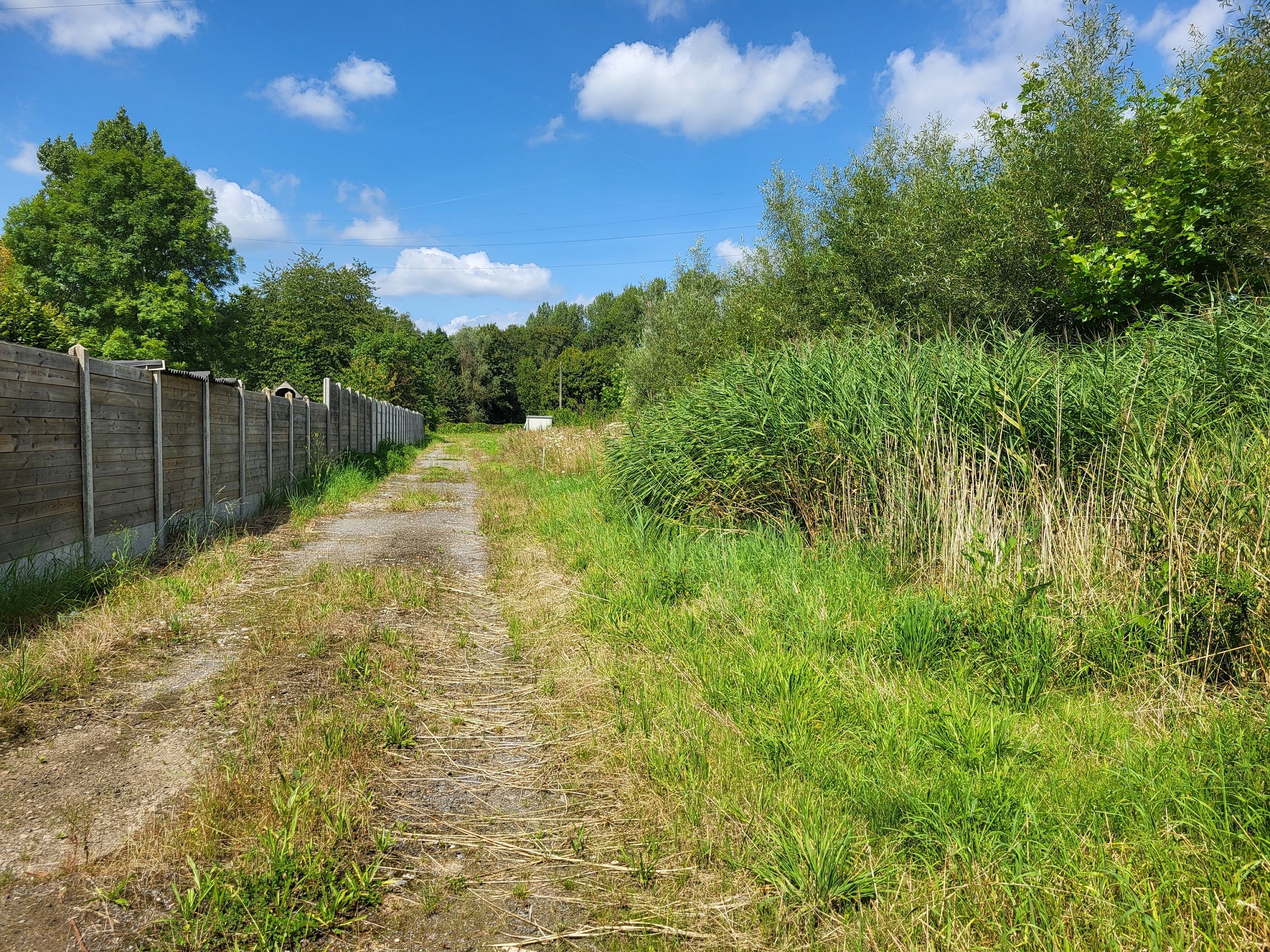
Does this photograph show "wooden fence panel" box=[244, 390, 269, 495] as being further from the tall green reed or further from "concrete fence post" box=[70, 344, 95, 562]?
the tall green reed

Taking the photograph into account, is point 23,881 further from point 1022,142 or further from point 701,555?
point 1022,142

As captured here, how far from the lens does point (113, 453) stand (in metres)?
6.12

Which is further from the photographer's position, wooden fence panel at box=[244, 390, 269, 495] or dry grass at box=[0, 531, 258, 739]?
wooden fence panel at box=[244, 390, 269, 495]

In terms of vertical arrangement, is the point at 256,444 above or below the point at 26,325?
below

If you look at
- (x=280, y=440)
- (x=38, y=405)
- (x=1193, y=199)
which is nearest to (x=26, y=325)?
(x=280, y=440)

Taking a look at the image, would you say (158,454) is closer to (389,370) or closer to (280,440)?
(280,440)

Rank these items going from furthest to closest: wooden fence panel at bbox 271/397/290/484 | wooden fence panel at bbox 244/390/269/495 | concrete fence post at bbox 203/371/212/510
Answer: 1. wooden fence panel at bbox 271/397/290/484
2. wooden fence panel at bbox 244/390/269/495
3. concrete fence post at bbox 203/371/212/510

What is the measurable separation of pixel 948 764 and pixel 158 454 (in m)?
7.66

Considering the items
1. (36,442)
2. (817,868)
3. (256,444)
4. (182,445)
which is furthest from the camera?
(256,444)

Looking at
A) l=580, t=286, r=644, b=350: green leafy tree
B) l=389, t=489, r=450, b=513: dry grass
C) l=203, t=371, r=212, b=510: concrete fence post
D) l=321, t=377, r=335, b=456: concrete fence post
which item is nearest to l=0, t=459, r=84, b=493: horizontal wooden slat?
l=203, t=371, r=212, b=510: concrete fence post

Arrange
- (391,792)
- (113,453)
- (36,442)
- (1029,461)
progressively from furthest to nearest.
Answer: (113,453) → (36,442) → (1029,461) → (391,792)

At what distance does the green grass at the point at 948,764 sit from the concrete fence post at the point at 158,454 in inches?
209

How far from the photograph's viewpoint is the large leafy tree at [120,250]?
2869cm

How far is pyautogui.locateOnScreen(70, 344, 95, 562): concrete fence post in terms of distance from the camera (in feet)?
18.5
